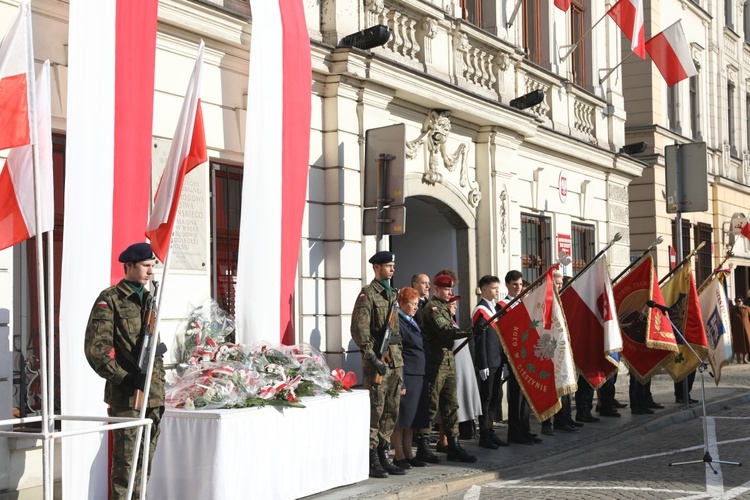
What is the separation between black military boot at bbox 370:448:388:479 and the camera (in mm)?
9523

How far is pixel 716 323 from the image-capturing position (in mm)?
13086

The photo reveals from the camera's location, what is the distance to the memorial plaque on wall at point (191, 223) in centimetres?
996

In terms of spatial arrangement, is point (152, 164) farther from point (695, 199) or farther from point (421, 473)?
point (695, 199)

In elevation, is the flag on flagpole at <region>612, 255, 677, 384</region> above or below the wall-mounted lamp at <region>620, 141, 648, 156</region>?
below

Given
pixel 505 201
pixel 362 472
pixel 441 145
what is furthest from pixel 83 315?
pixel 505 201

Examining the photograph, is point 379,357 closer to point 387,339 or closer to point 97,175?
point 387,339

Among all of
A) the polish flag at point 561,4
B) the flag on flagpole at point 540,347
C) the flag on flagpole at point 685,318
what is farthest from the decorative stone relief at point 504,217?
the flag on flagpole at point 540,347

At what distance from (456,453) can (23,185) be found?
5856mm

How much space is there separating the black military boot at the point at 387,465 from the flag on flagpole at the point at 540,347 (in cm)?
217

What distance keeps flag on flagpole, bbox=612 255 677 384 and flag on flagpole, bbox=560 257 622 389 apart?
0.58 m

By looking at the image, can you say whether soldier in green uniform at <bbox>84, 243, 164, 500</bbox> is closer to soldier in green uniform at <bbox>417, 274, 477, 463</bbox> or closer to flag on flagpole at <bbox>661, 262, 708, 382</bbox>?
soldier in green uniform at <bbox>417, 274, 477, 463</bbox>

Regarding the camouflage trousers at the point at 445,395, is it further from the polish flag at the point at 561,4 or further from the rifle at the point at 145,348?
the polish flag at the point at 561,4

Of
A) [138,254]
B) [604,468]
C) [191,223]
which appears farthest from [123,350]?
[604,468]

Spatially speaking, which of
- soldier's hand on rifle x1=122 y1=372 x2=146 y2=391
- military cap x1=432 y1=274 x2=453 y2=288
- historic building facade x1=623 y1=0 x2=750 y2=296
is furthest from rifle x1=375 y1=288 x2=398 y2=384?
historic building facade x1=623 y1=0 x2=750 y2=296
